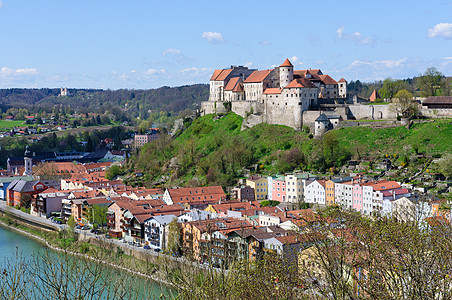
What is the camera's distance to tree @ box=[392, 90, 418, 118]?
1410 inches

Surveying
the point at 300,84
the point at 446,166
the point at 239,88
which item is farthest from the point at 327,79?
the point at 446,166

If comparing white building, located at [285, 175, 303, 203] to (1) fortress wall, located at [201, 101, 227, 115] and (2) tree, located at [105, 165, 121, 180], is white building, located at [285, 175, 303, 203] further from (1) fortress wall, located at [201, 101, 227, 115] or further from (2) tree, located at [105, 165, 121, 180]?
(2) tree, located at [105, 165, 121, 180]

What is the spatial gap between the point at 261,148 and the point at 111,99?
12206 centimetres

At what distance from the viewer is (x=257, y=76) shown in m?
43.2

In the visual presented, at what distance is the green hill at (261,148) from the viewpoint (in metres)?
33.4

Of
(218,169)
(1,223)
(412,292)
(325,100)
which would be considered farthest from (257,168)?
(412,292)

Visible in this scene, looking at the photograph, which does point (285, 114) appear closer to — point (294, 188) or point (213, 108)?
point (294, 188)

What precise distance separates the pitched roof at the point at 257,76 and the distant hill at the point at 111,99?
232 feet

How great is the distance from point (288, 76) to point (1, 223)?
21097mm

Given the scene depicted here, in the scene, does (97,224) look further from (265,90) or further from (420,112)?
(420,112)

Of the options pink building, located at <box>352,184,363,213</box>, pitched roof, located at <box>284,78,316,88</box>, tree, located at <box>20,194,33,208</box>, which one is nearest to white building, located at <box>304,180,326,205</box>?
pink building, located at <box>352,184,363,213</box>

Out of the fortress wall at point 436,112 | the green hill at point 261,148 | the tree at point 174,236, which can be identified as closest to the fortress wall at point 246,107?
the green hill at point 261,148

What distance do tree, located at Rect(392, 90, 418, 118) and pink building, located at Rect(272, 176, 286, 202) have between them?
8887mm

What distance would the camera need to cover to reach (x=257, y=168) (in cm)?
3697
